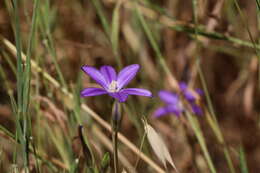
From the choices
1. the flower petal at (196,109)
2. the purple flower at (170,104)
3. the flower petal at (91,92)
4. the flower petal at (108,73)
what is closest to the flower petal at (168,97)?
the purple flower at (170,104)

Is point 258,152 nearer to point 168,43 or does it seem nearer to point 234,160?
point 234,160

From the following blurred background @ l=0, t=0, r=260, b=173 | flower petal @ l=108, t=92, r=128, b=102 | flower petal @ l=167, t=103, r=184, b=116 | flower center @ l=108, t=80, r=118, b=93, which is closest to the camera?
flower petal @ l=108, t=92, r=128, b=102

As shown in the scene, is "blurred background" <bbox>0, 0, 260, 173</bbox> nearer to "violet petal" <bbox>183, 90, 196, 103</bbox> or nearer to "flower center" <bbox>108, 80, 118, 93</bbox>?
"violet petal" <bbox>183, 90, 196, 103</bbox>

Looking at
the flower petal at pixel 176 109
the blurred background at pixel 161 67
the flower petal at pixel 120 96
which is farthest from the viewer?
the blurred background at pixel 161 67

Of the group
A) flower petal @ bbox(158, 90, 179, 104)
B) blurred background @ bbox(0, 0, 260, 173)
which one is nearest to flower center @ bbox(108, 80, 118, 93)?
blurred background @ bbox(0, 0, 260, 173)

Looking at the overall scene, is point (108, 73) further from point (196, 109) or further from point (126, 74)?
point (196, 109)

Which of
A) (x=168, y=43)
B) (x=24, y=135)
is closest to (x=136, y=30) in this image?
(x=168, y=43)

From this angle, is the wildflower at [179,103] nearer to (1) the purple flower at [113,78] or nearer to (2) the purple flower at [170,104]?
(2) the purple flower at [170,104]

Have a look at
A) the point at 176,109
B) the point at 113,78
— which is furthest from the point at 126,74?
the point at 176,109

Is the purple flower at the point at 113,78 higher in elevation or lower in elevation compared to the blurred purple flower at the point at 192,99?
higher
